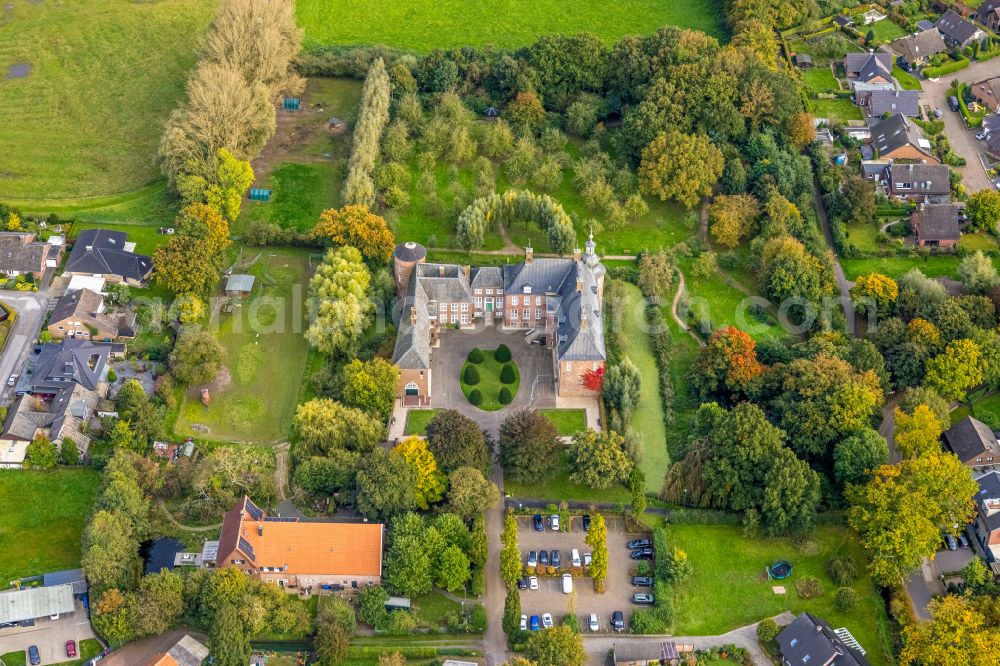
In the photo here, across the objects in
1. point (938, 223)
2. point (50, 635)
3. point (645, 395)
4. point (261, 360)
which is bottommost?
point (50, 635)

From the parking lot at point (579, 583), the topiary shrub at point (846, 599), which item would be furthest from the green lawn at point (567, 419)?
the topiary shrub at point (846, 599)

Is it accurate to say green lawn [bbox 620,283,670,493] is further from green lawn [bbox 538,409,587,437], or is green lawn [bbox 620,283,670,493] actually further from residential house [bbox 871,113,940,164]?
residential house [bbox 871,113,940,164]

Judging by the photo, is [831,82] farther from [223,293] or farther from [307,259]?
[223,293]

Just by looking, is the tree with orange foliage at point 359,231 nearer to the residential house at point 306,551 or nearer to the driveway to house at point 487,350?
the driveway to house at point 487,350

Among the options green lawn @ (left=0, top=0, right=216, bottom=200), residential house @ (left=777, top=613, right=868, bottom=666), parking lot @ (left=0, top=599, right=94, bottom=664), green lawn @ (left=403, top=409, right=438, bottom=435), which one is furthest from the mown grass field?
residential house @ (left=777, top=613, right=868, bottom=666)

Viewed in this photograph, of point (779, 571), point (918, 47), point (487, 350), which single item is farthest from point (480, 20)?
point (779, 571)

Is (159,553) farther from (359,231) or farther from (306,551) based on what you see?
(359,231)

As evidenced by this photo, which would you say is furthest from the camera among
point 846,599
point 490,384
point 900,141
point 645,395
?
point 900,141
